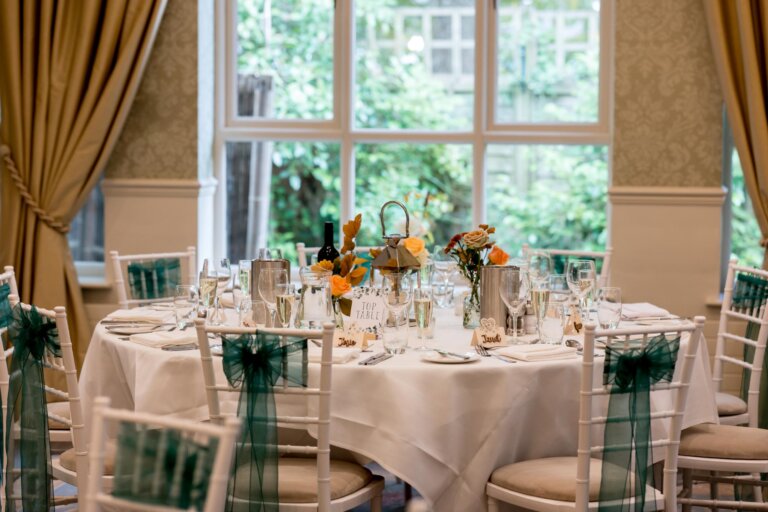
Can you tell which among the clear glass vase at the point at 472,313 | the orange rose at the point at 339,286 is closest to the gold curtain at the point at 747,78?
the clear glass vase at the point at 472,313

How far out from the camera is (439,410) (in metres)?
2.90

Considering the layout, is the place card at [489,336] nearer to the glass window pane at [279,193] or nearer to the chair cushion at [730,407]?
the chair cushion at [730,407]

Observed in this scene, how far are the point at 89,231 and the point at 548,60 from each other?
242cm

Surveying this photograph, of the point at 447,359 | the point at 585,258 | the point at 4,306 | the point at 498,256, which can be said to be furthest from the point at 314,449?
the point at 585,258

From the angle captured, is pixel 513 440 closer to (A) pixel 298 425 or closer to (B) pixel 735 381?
(A) pixel 298 425

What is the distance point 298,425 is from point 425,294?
573 millimetres

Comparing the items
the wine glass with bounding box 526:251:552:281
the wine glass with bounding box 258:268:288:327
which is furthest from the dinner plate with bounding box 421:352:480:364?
the wine glass with bounding box 526:251:552:281

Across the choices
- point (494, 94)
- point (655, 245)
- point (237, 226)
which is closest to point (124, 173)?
point (237, 226)

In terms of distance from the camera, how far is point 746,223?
5.26 meters

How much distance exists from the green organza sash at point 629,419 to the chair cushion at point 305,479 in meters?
0.64

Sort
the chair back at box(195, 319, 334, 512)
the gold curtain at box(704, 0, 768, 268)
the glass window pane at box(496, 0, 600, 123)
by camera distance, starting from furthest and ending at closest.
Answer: the glass window pane at box(496, 0, 600, 123) → the gold curtain at box(704, 0, 768, 268) → the chair back at box(195, 319, 334, 512)

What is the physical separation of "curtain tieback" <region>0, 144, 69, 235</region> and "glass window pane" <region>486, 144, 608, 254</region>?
2052mm

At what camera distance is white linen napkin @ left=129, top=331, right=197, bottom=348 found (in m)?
3.18

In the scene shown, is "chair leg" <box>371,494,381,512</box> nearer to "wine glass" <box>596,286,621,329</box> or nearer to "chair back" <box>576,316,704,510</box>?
"chair back" <box>576,316,704,510</box>
